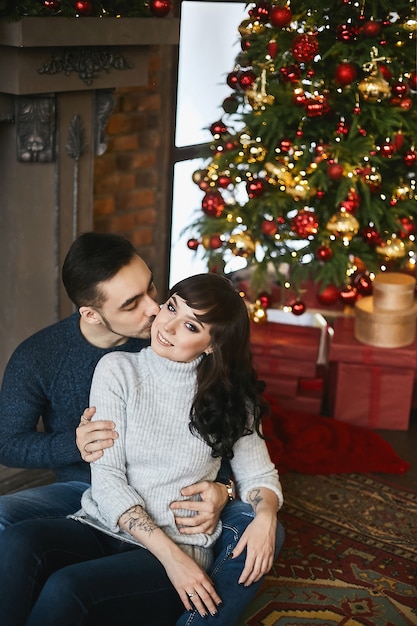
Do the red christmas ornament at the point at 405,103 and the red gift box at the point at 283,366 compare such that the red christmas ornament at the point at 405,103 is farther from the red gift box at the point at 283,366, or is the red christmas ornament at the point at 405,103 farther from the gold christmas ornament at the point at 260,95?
the red gift box at the point at 283,366

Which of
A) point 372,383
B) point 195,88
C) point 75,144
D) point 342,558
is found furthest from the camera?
point 195,88

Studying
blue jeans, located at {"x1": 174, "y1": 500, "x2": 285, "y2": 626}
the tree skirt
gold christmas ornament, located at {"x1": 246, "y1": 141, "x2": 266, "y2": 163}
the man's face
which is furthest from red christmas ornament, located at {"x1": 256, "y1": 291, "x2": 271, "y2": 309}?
blue jeans, located at {"x1": 174, "y1": 500, "x2": 285, "y2": 626}

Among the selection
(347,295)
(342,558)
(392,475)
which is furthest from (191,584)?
(347,295)

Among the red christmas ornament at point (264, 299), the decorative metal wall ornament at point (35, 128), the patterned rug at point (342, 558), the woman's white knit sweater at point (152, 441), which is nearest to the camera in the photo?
the woman's white knit sweater at point (152, 441)

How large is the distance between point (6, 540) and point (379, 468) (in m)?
1.70

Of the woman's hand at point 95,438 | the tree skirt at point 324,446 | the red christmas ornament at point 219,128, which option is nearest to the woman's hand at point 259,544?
the woman's hand at point 95,438

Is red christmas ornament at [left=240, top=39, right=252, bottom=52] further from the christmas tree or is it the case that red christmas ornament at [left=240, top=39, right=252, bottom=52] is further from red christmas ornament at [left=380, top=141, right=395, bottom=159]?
red christmas ornament at [left=380, top=141, right=395, bottom=159]

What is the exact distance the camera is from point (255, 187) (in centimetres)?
333

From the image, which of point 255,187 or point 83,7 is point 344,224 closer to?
point 255,187

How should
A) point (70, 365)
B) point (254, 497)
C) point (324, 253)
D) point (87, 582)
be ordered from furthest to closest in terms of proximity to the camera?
1. point (324, 253)
2. point (70, 365)
3. point (254, 497)
4. point (87, 582)

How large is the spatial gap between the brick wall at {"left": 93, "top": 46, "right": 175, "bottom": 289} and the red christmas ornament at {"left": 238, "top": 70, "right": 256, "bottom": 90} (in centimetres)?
46

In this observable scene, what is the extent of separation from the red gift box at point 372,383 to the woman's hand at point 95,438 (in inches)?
66.7

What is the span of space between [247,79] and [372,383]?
1.26 metres

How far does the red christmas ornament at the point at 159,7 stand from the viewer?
3076 millimetres
